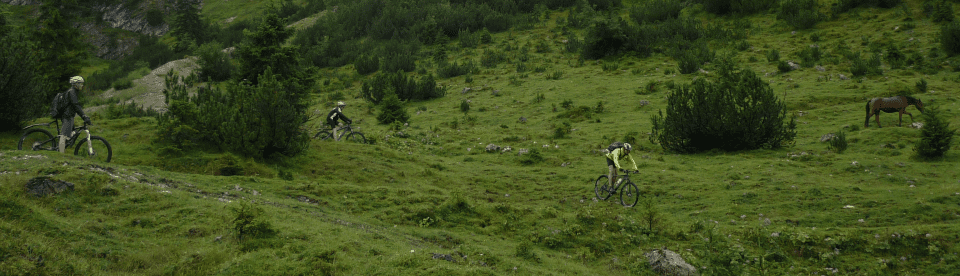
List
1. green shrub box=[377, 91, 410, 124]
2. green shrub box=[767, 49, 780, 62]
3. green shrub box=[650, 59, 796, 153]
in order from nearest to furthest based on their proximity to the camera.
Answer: green shrub box=[650, 59, 796, 153] < green shrub box=[377, 91, 410, 124] < green shrub box=[767, 49, 780, 62]

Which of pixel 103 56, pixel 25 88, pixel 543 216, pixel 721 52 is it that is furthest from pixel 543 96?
pixel 103 56

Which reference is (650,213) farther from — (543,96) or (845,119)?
(543,96)

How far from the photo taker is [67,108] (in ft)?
34.5

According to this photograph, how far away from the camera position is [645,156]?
15570 mm

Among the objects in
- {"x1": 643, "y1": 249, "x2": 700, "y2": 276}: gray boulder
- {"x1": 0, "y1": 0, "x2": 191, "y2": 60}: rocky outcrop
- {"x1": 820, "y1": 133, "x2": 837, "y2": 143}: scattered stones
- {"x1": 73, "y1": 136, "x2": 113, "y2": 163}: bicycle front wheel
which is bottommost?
{"x1": 820, "y1": 133, "x2": 837, "y2": 143}: scattered stones

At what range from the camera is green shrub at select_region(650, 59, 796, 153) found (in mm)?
15172

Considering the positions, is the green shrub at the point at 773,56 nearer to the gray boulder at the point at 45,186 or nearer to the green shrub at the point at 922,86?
the green shrub at the point at 922,86

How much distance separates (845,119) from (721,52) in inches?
503

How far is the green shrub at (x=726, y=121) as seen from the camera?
1517cm

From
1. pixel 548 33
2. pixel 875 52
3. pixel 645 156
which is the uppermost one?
pixel 548 33

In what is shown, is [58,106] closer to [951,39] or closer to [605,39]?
[605,39]

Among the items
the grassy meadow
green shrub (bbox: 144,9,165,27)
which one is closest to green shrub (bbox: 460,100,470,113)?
the grassy meadow

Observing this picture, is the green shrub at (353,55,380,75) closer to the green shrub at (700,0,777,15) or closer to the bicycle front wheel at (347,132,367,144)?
the bicycle front wheel at (347,132,367,144)

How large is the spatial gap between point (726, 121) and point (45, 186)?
16567 millimetres
